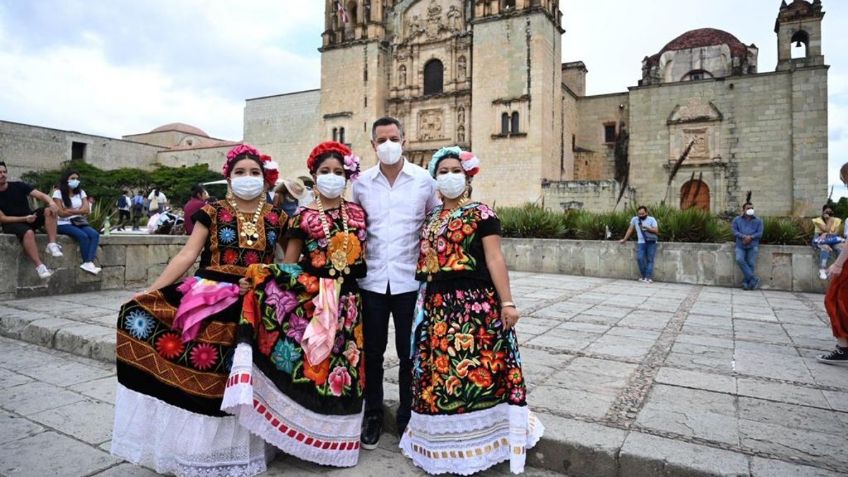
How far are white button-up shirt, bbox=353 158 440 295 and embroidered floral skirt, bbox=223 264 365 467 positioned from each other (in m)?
0.27

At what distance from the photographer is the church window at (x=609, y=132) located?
2923cm

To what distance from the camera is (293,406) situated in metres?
2.53

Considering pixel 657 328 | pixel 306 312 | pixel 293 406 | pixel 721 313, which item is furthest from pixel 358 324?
pixel 721 313

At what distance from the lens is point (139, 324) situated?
7.94 ft

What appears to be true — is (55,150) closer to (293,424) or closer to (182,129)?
(182,129)

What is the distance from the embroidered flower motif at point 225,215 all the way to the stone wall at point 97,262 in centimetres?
525

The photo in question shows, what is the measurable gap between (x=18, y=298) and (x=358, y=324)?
6073 mm

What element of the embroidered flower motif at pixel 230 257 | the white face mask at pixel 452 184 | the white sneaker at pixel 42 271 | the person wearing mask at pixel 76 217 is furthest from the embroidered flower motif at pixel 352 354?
the white sneaker at pixel 42 271

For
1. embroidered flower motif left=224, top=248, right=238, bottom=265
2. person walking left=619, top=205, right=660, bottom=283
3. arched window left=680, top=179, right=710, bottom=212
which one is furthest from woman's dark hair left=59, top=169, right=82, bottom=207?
arched window left=680, top=179, right=710, bottom=212

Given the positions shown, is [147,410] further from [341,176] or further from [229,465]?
[341,176]

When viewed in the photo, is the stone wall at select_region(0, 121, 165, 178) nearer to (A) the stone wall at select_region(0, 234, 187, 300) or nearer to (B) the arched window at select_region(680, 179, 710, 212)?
(A) the stone wall at select_region(0, 234, 187, 300)

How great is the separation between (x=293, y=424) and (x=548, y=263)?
10219 millimetres

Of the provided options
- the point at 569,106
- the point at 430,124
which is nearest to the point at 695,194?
the point at 569,106

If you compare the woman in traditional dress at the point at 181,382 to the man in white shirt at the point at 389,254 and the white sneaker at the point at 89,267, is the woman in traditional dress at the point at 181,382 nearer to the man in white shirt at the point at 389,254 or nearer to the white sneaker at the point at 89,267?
the man in white shirt at the point at 389,254
